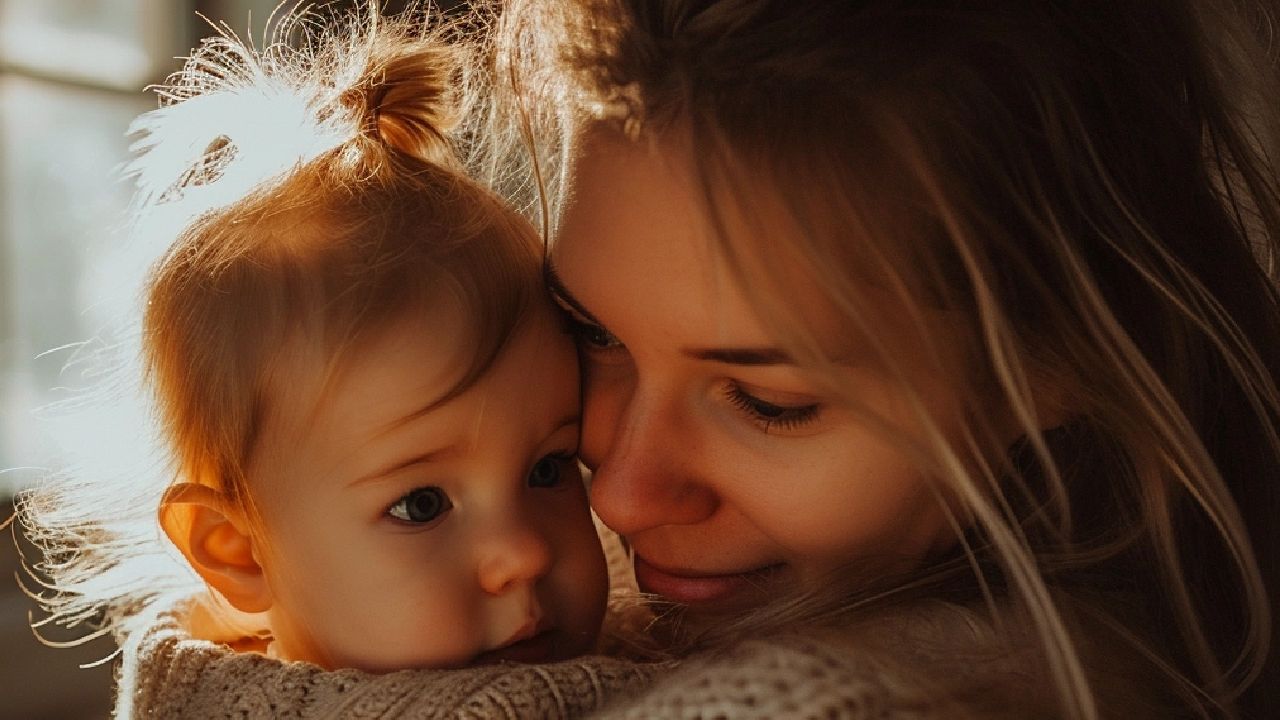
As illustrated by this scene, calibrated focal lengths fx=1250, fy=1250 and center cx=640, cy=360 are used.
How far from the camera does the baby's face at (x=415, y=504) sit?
985 millimetres

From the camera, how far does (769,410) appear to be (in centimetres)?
95

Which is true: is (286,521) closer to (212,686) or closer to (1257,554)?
(212,686)

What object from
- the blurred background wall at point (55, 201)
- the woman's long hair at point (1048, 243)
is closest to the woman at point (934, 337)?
the woman's long hair at point (1048, 243)

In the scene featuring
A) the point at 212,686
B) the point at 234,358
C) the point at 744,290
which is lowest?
the point at 212,686

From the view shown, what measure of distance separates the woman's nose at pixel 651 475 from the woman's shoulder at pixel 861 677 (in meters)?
0.16

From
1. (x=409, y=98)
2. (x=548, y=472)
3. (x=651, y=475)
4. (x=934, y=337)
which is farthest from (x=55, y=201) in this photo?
(x=934, y=337)

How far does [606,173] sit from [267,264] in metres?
0.29

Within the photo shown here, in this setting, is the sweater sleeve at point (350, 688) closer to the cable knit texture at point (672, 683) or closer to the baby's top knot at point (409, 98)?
the cable knit texture at point (672, 683)

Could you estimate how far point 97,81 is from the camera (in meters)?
2.11

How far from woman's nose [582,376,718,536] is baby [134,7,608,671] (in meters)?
0.09

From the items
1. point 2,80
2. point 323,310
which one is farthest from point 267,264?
point 2,80

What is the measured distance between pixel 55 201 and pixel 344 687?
145cm

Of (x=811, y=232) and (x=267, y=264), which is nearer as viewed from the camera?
(x=811, y=232)

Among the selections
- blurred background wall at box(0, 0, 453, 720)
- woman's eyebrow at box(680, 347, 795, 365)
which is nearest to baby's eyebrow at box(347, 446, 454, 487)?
woman's eyebrow at box(680, 347, 795, 365)
